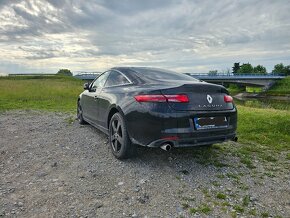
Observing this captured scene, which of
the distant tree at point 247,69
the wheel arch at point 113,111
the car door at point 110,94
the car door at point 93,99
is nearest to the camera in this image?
the wheel arch at point 113,111

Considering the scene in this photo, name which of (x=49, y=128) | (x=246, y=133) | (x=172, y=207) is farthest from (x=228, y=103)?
(x=49, y=128)

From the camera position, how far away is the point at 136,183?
356cm

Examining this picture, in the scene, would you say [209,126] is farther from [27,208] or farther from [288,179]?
[27,208]

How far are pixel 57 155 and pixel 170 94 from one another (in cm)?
243

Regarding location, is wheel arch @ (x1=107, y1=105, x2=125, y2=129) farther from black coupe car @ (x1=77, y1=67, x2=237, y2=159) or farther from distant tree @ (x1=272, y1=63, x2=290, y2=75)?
distant tree @ (x1=272, y1=63, x2=290, y2=75)

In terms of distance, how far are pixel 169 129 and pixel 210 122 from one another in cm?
67

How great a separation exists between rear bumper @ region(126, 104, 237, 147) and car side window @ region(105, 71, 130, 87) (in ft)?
3.53

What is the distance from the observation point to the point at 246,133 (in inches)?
265

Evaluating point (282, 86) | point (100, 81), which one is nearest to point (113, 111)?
point (100, 81)

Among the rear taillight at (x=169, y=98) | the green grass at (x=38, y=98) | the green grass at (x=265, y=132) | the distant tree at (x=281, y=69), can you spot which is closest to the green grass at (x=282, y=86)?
the distant tree at (x=281, y=69)

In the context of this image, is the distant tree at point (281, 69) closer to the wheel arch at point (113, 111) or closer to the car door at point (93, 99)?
the car door at point (93, 99)

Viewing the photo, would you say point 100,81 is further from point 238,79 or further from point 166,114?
point 238,79

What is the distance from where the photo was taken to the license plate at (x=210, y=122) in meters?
3.75

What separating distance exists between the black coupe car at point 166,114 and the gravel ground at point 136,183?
0.48 meters
